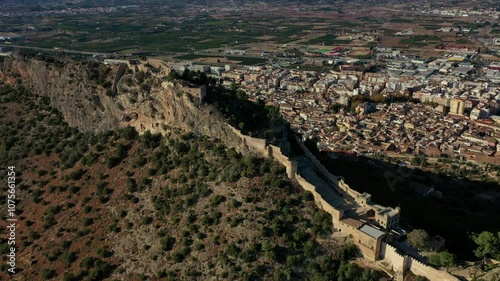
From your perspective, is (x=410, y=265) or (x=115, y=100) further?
(x=115, y=100)

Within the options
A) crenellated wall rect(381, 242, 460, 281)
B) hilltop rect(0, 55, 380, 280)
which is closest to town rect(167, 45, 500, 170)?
hilltop rect(0, 55, 380, 280)

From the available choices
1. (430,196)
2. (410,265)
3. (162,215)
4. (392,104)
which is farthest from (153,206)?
(392,104)

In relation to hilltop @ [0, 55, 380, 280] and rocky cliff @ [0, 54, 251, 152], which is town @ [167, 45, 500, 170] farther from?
hilltop @ [0, 55, 380, 280]

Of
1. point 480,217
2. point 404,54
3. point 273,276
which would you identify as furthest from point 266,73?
point 273,276

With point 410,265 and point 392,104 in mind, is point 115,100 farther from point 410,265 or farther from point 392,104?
point 392,104

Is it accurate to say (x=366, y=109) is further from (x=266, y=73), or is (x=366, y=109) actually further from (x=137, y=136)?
(x=137, y=136)

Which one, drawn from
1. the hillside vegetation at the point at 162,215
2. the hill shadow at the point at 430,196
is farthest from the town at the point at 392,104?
the hillside vegetation at the point at 162,215
